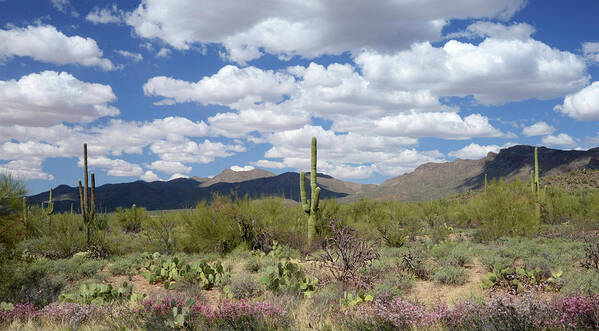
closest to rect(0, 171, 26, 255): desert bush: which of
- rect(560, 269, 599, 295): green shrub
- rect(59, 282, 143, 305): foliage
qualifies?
rect(59, 282, 143, 305): foliage

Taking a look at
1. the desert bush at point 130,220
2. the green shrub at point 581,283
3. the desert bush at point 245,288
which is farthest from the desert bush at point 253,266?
the desert bush at point 130,220

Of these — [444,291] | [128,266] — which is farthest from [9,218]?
[444,291]

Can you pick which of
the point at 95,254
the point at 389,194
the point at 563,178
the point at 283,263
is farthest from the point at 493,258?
the point at 389,194

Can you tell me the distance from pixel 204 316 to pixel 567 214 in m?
31.3

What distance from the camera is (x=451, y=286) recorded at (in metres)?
9.57

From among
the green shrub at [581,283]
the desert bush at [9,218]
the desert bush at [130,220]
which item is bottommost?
the desert bush at [130,220]

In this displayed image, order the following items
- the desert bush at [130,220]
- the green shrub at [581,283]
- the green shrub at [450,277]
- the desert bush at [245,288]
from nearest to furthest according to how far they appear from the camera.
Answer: the green shrub at [581,283] → the desert bush at [245,288] → the green shrub at [450,277] → the desert bush at [130,220]

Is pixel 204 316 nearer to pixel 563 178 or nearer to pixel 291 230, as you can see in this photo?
pixel 291 230

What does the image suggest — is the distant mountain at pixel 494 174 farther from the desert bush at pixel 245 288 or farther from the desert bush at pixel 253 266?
the desert bush at pixel 245 288

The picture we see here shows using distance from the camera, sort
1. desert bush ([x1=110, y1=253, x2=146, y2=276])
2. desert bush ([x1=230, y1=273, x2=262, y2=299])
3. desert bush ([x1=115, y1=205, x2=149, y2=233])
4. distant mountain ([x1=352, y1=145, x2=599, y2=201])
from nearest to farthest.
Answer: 1. desert bush ([x1=230, y1=273, x2=262, y2=299])
2. desert bush ([x1=110, y1=253, x2=146, y2=276])
3. desert bush ([x1=115, y1=205, x2=149, y2=233])
4. distant mountain ([x1=352, y1=145, x2=599, y2=201])

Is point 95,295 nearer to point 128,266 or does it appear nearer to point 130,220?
point 128,266

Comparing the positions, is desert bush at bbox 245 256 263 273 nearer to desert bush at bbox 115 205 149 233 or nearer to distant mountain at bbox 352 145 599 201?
desert bush at bbox 115 205 149 233

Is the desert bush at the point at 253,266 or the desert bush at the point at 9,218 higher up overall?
the desert bush at the point at 9,218

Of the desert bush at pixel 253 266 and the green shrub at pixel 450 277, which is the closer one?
the green shrub at pixel 450 277
